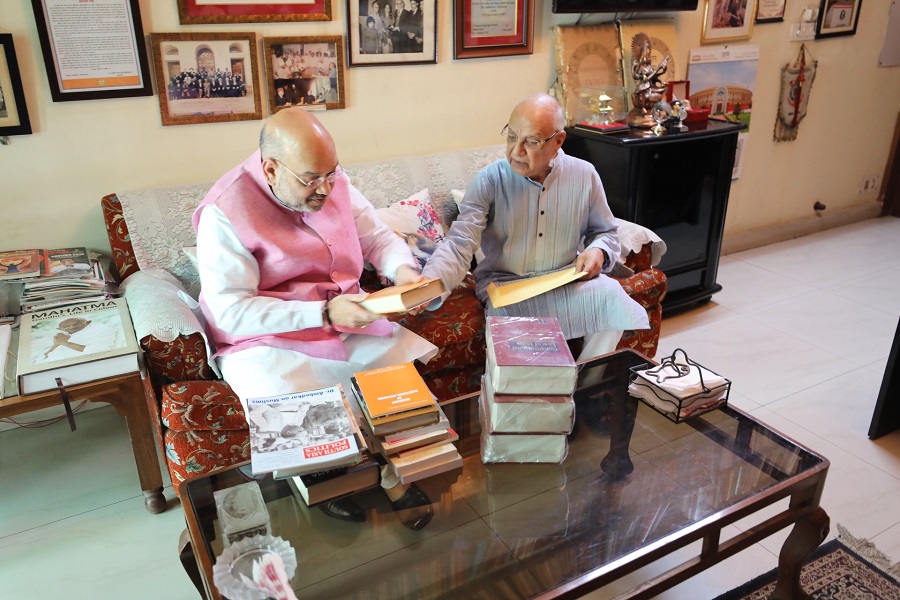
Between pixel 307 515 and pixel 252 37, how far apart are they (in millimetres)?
1819

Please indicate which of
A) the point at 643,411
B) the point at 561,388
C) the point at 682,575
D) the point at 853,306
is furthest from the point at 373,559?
the point at 853,306

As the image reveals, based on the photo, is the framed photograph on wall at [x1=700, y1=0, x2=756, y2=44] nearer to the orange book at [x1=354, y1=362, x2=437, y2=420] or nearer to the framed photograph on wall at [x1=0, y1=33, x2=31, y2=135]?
the orange book at [x1=354, y1=362, x2=437, y2=420]

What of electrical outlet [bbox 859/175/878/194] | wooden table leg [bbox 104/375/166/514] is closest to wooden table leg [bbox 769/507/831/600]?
wooden table leg [bbox 104/375/166/514]

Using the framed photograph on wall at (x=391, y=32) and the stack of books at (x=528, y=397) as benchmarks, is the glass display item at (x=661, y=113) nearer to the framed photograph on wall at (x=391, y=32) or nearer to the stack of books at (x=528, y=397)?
the framed photograph on wall at (x=391, y=32)

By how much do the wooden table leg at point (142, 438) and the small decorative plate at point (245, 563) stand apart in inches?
31.0

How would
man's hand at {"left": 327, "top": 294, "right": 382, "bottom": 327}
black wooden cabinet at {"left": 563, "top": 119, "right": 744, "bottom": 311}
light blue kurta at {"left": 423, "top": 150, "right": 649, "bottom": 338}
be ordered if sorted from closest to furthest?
man's hand at {"left": 327, "top": 294, "right": 382, "bottom": 327}
light blue kurta at {"left": 423, "top": 150, "right": 649, "bottom": 338}
black wooden cabinet at {"left": 563, "top": 119, "right": 744, "bottom": 311}

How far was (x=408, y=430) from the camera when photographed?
60.8 inches

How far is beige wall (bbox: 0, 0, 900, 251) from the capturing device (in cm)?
235

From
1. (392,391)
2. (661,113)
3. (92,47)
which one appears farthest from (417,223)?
(661,113)

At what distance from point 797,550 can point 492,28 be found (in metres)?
2.32

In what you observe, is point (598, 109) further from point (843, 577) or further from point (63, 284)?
point (63, 284)

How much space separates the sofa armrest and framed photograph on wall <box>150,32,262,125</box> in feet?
2.69

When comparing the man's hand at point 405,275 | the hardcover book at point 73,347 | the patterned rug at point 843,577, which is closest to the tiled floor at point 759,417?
the patterned rug at point 843,577

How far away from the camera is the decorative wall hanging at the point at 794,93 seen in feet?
13.2
